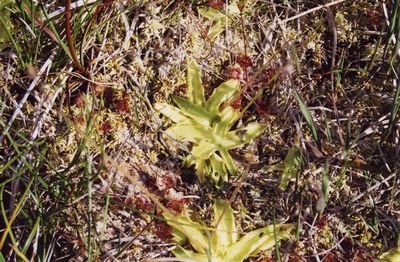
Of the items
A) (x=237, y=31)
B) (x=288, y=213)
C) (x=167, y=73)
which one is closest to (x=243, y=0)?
(x=237, y=31)

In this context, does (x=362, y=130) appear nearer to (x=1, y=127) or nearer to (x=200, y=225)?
(x=200, y=225)

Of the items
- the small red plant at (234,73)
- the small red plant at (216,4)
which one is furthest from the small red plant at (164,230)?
the small red plant at (216,4)

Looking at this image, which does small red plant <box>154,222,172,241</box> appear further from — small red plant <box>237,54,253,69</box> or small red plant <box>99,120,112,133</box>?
small red plant <box>237,54,253,69</box>

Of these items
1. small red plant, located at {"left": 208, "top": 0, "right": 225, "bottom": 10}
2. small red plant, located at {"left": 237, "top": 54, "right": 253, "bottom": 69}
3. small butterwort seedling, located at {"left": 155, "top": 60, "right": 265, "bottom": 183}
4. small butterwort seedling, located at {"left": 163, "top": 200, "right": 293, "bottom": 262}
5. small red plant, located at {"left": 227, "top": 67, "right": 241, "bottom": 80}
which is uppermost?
small red plant, located at {"left": 208, "top": 0, "right": 225, "bottom": 10}

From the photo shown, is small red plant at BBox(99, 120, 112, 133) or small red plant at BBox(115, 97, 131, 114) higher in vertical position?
small red plant at BBox(115, 97, 131, 114)

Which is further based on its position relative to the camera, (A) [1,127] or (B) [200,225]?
(B) [200,225]

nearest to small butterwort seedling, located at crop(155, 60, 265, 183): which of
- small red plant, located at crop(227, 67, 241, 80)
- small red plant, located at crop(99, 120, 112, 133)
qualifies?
small red plant, located at crop(227, 67, 241, 80)
